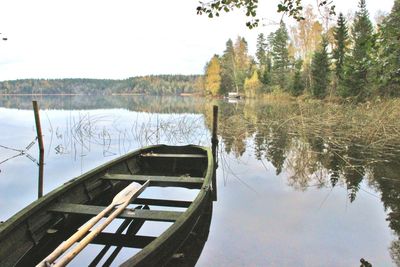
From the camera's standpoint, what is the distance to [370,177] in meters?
7.06

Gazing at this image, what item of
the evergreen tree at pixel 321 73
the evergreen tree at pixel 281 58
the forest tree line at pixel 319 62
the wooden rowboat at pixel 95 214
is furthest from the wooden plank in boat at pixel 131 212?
the evergreen tree at pixel 281 58

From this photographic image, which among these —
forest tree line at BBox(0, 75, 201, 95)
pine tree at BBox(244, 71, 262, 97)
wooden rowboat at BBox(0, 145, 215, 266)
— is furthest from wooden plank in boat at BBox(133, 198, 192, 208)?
forest tree line at BBox(0, 75, 201, 95)

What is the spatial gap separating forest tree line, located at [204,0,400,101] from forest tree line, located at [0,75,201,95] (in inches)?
1987

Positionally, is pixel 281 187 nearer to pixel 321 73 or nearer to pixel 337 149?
pixel 337 149

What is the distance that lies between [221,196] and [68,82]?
132 meters

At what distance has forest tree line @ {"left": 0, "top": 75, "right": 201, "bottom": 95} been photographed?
113750 mm

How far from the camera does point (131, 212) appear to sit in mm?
3682

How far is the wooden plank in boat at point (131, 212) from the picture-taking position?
11.6ft

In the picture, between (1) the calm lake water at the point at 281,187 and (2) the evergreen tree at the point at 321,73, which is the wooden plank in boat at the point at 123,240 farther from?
(2) the evergreen tree at the point at 321,73

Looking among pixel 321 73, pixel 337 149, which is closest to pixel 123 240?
pixel 337 149

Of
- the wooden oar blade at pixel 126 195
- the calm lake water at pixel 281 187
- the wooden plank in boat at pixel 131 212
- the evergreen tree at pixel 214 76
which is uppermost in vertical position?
the evergreen tree at pixel 214 76

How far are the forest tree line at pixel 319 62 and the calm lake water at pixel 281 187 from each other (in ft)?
7.07

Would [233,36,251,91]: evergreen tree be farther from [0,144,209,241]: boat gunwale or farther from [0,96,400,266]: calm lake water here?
[0,144,209,241]: boat gunwale

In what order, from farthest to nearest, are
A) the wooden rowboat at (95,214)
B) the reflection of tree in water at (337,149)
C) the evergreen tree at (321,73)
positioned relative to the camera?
the evergreen tree at (321,73), the reflection of tree in water at (337,149), the wooden rowboat at (95,214)
